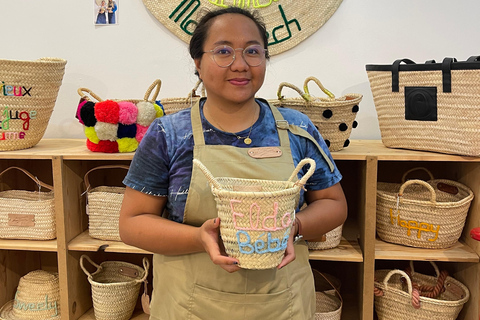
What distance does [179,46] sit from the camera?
241cm

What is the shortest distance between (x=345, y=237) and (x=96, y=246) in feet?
3.58

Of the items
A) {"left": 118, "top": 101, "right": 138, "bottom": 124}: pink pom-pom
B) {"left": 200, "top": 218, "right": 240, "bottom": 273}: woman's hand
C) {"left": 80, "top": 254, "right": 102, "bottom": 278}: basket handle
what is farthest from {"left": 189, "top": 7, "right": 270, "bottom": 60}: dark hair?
{"left": 80, "top": 254, "right": 102, "bottom": 278}: basket handle

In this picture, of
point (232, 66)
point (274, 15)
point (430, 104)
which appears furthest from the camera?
point (274, 15)

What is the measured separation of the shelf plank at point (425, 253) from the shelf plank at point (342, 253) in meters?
0.08

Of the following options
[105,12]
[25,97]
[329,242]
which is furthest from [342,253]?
[105,12]

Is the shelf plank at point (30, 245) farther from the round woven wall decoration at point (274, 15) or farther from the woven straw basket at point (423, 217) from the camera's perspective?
the woven straw basket at point (423, 217)

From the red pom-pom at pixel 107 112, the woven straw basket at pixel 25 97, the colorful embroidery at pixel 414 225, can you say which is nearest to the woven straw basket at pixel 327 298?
the colorful embroidery at pixel 414 225

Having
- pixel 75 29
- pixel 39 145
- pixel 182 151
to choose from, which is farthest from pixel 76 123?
pixel 182 151

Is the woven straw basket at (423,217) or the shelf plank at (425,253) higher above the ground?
the woven straw basket at (423,217)

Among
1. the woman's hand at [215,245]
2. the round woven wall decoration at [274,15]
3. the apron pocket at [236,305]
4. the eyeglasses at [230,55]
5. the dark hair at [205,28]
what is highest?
the round woven wall decoration at [274,15]

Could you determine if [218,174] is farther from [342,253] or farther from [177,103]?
[342,253]

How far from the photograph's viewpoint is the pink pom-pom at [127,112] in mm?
1933

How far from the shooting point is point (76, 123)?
2545mm

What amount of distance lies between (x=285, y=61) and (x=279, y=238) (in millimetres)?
1428
